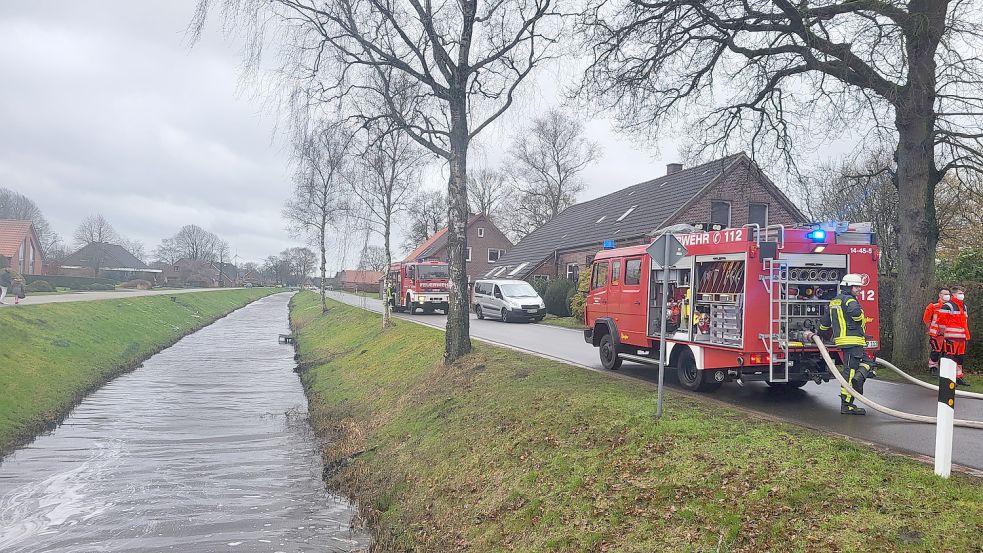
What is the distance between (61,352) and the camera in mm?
19375

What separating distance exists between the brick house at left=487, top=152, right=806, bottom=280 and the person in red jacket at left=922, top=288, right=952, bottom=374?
1282 centimetres

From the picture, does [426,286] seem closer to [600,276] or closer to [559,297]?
[559,297]

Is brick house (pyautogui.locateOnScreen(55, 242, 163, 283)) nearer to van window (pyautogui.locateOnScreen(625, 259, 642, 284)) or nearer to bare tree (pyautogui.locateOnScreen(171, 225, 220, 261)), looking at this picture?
bare tree (pyautogui.locateOnScreen(171, 225, 220, 261))

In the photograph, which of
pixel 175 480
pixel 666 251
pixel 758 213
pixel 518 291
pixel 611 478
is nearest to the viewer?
pixel 611 478

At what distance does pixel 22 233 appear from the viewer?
201 feet

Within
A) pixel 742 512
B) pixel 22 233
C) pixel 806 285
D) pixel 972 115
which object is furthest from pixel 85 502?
pixel 22 233

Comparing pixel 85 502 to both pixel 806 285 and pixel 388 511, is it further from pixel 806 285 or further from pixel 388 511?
pixel 806 285

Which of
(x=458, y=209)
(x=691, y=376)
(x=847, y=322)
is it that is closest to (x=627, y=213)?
(x=458, y=209)

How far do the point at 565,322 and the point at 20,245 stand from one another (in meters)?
55.9

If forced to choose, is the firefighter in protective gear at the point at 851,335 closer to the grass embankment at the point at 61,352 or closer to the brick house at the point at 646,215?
the grass embankment at the point at 61,352

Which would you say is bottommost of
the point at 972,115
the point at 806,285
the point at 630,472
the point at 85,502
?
the point at 85,502

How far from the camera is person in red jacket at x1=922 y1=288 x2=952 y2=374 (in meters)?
11.4

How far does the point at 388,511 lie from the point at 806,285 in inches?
253

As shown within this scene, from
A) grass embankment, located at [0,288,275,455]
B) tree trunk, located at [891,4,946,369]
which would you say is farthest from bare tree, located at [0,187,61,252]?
tree trunk, located at [891,4,946,369]
